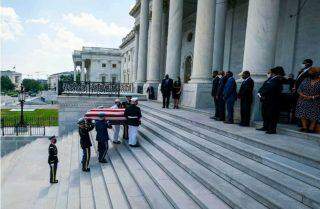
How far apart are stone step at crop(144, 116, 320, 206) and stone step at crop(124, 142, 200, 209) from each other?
1.20 meters

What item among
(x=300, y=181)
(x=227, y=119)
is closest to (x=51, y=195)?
(x=227, y=119)

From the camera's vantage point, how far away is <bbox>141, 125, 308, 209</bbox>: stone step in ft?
14.2

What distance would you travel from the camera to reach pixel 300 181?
480cm

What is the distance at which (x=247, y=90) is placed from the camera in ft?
28.3

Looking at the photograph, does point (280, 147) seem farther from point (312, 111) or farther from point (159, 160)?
point (159, 160)

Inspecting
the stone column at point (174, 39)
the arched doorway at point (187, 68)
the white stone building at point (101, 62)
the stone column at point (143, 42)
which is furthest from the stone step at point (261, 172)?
the white stone building at point (101, 62)

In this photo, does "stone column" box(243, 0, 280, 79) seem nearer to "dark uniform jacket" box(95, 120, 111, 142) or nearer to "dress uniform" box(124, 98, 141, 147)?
"dress uniform" box(124, 98, 141, 147)

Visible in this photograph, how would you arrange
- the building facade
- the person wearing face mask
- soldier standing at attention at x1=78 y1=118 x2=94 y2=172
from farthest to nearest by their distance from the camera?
1. the building facade
2. soldier standing at attention at x1=78 y1=118 x2=94 y2=172
3. the person wearing face mask

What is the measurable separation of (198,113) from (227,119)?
2424mm

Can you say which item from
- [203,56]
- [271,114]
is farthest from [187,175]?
[203,56]

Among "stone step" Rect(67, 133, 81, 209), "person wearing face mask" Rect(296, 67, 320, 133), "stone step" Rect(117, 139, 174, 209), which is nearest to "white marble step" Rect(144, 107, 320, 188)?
"person wearing face mask" Rect(296, 67, 320, 133)

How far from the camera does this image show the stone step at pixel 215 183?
4.60 metres

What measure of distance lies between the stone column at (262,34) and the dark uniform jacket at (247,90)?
0.78 metres

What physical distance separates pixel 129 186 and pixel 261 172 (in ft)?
10.4
